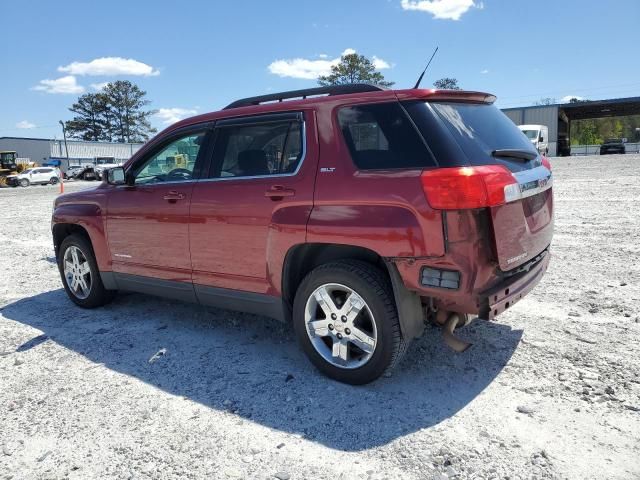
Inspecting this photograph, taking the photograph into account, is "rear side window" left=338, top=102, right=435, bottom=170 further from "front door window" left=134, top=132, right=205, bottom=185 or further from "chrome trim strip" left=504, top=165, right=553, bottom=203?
"front door window" left=134, top=132, right=205, bottom=185

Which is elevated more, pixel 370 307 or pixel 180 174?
pixel 180 174

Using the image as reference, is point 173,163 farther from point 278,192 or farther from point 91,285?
point 91,285

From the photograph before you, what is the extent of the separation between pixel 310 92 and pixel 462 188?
151cm

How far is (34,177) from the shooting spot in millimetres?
40375

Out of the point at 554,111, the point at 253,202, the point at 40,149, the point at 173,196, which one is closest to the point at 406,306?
the point at 253,202

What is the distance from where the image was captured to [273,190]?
3512mm

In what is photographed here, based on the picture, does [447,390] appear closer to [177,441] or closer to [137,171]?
[177,441]

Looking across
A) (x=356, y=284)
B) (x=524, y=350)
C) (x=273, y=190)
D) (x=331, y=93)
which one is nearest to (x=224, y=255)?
(x=273, y=190)

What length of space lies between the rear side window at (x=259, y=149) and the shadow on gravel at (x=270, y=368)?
1426 mm

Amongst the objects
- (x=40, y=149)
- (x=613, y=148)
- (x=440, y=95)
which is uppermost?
(x=40, y=149)

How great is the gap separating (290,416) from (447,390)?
3.39 feet

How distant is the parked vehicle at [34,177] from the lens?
38.9 meters

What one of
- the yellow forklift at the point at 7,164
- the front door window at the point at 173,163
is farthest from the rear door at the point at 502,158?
the yellow forklift at the point at 7,164

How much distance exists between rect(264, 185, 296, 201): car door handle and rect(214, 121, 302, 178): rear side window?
13cm
